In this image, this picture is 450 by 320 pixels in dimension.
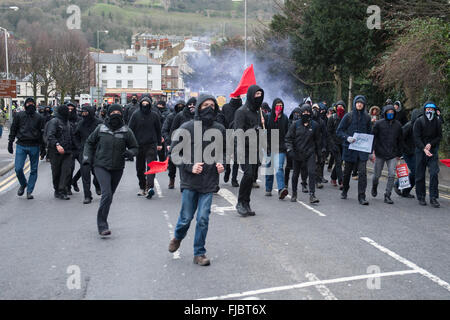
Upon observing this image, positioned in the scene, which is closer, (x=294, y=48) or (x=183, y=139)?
(x=183, y=139)

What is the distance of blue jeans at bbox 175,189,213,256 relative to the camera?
20.8ft

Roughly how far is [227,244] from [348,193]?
5404 mm

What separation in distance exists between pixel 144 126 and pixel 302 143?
3.22 metres

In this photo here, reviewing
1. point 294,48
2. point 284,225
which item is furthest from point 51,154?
point 294,48

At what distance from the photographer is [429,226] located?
8.60m

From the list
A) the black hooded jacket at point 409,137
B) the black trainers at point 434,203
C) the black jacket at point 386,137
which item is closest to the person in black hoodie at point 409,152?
the black hooded jacket at point 409,137

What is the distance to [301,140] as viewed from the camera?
35.1ft

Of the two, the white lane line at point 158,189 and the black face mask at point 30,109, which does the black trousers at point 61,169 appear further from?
the white lane line at point 158,189

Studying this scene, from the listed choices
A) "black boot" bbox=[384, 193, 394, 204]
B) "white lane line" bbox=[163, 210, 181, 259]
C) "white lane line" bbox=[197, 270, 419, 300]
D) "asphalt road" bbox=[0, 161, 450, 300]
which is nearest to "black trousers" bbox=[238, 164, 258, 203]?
"asphalt road" bbox=[0, 161, 450, 300]

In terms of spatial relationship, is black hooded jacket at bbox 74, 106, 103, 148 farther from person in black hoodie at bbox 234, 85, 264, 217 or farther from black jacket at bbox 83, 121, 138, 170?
person in black hoodie at bbox 234, 85, 264, 217

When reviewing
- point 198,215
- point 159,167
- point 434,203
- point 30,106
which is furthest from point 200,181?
point 30,106

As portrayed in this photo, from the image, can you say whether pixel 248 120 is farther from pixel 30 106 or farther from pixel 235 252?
pixel 30 106

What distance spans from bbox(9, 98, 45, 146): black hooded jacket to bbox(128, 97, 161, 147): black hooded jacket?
1.98m

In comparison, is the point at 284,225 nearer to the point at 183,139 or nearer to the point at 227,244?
the point at 227,244
